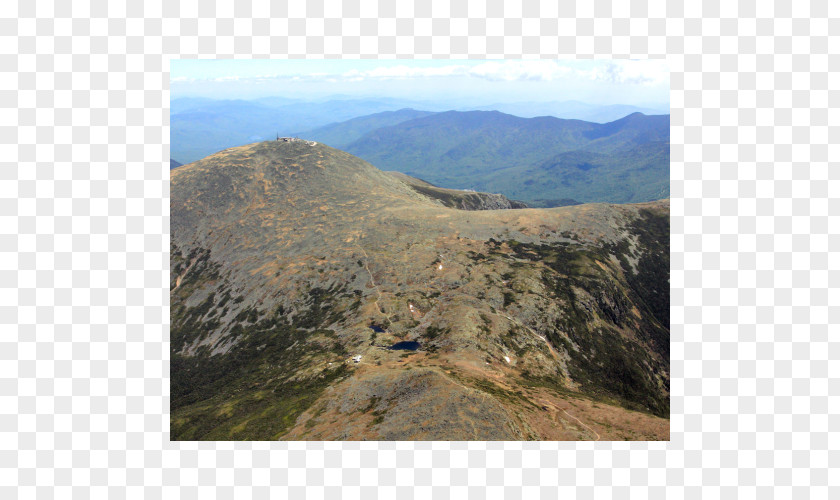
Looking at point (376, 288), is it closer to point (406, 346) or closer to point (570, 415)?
point (406, 346)

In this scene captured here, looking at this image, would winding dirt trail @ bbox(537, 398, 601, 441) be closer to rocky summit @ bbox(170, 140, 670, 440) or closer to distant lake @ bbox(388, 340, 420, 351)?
rocky summit @ bbox(170, 140, 670, 440)

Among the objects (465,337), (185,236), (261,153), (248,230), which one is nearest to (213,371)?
(465,337)

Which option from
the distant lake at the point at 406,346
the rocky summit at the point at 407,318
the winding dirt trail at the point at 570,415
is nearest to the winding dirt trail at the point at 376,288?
the rocky summit at the point at 407,318

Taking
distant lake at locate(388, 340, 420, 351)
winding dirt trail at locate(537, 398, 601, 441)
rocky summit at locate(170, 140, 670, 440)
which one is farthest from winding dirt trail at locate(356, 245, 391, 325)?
winding dirt trail at locate(537, 398, 601, 441)

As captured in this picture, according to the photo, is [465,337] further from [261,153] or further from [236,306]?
[261,153]

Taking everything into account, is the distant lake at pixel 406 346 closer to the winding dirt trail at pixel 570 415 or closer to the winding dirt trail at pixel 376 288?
the winding dirt trail at pixel 376 288
